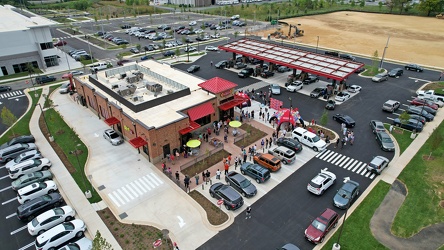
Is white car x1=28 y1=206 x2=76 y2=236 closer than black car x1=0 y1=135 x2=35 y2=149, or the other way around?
white car x1=28 y1=206 x2=76 y2=236

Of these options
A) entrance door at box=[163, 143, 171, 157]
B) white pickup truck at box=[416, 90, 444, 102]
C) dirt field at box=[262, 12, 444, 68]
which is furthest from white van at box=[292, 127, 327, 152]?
dirt field at box=[262, 12, 444, 68]

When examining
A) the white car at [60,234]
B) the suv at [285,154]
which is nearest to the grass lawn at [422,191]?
the suv at [285,154]

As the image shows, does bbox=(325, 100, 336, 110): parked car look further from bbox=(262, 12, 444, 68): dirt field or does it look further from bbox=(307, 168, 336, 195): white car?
bbox=(262, 12, 444, 68): dirt field

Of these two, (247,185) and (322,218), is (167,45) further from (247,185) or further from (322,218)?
(322,218)

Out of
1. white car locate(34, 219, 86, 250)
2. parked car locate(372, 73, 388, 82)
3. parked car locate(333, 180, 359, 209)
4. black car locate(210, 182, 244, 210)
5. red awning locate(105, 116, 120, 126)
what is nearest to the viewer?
white car locate(34, 219, 86, 250)

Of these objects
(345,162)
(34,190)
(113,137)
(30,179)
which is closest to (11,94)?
(113,137)

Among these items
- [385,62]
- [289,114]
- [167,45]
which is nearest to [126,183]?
[289,114]

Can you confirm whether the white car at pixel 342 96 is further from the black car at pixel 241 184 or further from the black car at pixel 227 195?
the black car at pixel 227 195
